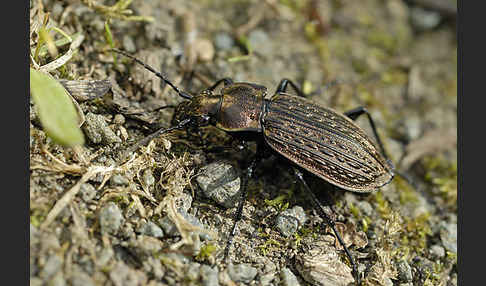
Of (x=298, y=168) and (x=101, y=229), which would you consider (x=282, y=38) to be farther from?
(x=101, y=229)

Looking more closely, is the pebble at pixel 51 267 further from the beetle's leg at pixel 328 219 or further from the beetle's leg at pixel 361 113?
the beetle's leg at pixel 361 113

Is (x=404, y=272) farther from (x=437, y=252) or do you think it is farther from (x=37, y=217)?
(x=37, y=217)

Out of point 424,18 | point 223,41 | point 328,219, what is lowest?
point 328,219

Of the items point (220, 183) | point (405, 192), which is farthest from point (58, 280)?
point (405, 192)

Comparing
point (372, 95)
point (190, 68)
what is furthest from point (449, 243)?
point (190, 68)

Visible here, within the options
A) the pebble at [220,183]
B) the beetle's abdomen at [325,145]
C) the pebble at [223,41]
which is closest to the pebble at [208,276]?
the pebble at [220,183]

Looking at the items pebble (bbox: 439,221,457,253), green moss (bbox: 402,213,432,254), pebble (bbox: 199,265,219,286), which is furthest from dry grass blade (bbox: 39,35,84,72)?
pebble (bbox: 439,221,457,253)
